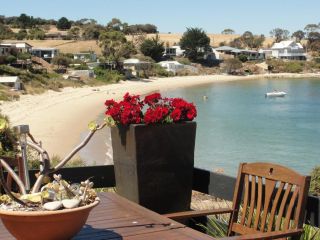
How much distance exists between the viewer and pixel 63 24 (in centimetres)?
13338

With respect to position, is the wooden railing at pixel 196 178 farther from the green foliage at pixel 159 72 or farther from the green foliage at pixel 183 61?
the green foliage at pixel 183 61

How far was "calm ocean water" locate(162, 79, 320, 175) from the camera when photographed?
918 inches

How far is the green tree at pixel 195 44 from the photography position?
3959 inches

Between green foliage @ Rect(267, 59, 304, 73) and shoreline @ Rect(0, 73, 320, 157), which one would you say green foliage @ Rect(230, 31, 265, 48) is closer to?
green foliage @ Rect(267, 59, 304, 73)

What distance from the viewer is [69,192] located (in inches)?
93.8

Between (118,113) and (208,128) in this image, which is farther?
(208,128)

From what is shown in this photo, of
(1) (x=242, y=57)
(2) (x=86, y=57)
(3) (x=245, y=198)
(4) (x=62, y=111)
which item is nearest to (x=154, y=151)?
(3) (x=245, y=198)

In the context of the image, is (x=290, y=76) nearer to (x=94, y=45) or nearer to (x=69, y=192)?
(x=94, y=45)

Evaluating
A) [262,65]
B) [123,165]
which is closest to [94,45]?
[262,65]

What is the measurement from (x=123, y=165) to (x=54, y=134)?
2366 centimetres

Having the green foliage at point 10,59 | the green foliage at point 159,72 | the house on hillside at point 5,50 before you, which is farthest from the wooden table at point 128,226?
the green foliage at point 159,72

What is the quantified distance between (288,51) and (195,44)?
76.7ft

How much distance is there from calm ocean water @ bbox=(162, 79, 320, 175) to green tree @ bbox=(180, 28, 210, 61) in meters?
38.2

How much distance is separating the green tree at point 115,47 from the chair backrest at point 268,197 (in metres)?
71.3
